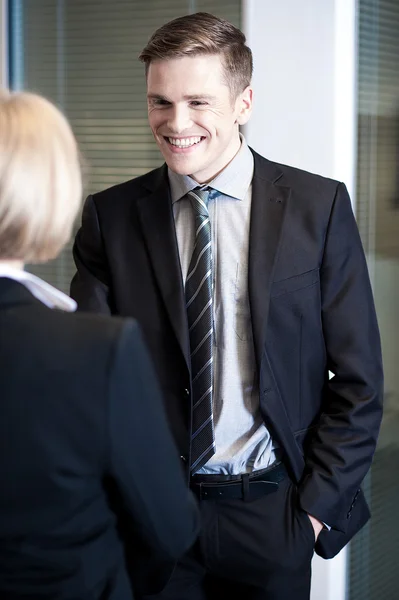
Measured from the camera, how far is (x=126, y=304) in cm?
195

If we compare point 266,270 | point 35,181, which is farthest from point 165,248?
point 35,181

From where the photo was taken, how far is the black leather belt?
187 cm

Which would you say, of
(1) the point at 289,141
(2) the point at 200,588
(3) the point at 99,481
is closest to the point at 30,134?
(3) the point at 99,481

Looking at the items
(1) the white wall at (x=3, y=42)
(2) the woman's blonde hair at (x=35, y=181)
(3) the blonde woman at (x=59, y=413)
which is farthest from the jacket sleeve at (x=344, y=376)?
(1) the white wall at (x=3, y=42)

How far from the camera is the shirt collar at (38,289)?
1178 mm

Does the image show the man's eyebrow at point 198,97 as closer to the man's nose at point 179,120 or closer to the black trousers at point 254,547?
the man's nose at point 179,120

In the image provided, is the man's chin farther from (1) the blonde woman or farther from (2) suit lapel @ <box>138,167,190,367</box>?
(1) the blonde woman

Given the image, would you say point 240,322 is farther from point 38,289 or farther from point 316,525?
point 38,289

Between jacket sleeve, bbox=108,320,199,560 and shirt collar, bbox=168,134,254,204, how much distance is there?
0.85m

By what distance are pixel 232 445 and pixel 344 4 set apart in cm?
135

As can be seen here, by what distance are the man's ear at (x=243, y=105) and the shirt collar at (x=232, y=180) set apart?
58mm

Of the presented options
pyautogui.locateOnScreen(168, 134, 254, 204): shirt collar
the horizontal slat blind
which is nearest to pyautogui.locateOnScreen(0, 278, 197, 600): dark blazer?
pyautogui.locateOnScreen(168, 134, 254, 204): shirt collar

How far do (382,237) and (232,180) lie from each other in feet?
2.71

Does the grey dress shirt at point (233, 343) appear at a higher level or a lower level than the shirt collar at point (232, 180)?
lower
